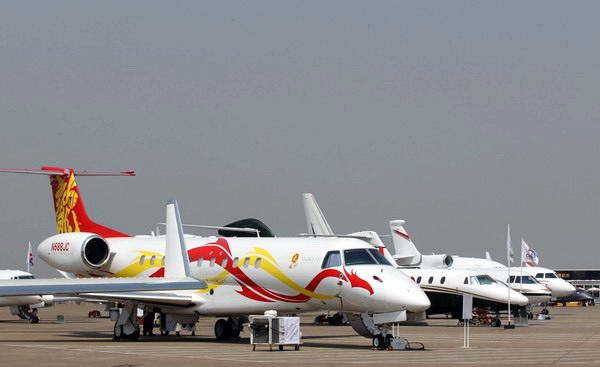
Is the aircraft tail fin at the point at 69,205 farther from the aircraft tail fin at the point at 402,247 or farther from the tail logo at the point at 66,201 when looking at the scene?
the aircraft tail fin at the point at 402,247

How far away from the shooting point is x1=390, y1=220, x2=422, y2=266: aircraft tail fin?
62.6 m

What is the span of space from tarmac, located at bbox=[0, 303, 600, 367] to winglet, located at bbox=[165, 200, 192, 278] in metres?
2.29

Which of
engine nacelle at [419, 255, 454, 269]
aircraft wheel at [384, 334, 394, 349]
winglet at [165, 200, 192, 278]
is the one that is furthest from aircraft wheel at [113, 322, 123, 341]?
engine nacelle at [419, 255, 454, 269]

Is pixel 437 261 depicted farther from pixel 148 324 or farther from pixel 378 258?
pixel 378 258

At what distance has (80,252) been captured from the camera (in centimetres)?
3616

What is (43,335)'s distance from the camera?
36656mm

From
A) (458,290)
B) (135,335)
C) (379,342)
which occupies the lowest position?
(379,342)

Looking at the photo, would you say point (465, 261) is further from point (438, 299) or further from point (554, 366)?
point (554, 366)

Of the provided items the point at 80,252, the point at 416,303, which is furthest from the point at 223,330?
the point at 416,303

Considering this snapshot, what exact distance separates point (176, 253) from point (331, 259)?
601cm

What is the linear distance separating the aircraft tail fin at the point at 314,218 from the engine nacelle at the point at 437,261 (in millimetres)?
6504

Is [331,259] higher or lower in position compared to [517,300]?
higher

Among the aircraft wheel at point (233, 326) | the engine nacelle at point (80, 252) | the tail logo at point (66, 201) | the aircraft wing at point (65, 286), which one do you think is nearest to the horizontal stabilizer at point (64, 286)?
the aircraft wing at point (65, 286)

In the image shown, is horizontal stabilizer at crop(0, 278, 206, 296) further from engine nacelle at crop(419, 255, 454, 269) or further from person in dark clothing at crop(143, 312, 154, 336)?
engine nacelle at crop(419, 255, 454, 269)
